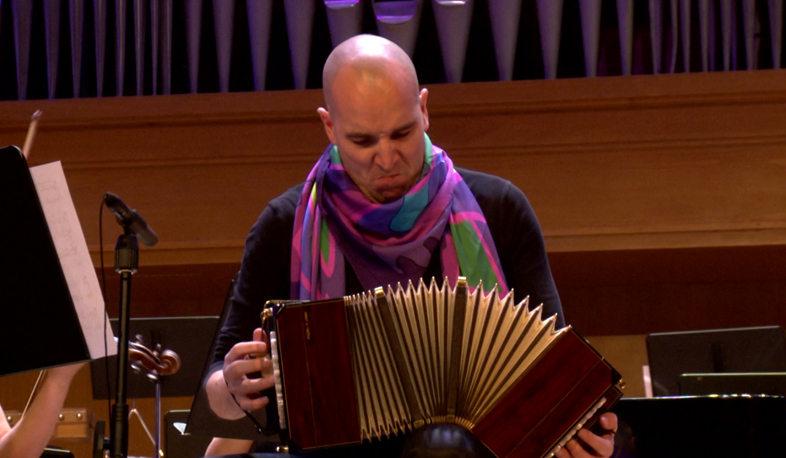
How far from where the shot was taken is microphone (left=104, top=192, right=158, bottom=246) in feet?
6.67

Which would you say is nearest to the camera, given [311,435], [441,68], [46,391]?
[311,435]

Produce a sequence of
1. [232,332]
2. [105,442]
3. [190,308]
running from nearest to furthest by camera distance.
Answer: [105,442] → [232,332] → [190,308]

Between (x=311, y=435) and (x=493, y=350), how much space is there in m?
0.39

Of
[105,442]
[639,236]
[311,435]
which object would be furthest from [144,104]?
[311,435]

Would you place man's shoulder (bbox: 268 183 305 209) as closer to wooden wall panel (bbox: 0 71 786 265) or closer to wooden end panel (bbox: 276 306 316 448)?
wooden end panel (bbox: 276 306 316 448)

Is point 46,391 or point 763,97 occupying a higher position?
point 763,97

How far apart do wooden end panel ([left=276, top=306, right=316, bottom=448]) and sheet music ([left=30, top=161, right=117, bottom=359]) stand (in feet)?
1.51

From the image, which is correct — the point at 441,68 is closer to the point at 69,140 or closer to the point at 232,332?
the point at 69,140

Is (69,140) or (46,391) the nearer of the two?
(46,391)

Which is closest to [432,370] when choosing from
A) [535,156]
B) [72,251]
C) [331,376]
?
[331,376]

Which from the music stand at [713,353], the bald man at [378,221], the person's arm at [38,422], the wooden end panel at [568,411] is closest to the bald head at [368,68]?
the bald man at [378,221]

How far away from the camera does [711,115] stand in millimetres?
4328

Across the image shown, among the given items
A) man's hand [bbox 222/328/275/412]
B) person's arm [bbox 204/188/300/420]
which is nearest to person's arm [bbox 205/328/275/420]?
man's hand [bbox 222/328/275/412]

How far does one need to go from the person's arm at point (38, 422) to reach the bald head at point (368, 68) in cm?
100
